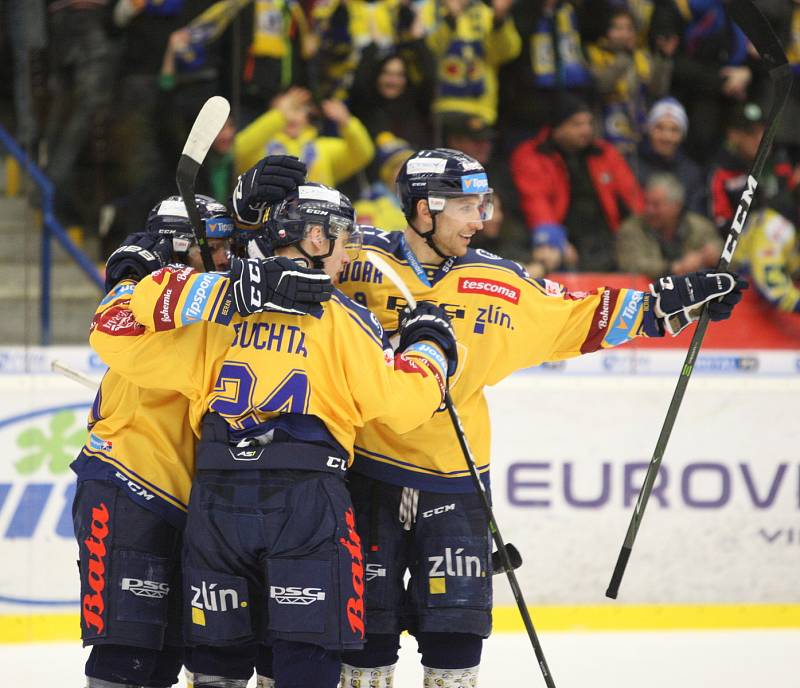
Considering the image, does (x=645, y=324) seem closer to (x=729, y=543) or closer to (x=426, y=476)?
(x=426, y=476)

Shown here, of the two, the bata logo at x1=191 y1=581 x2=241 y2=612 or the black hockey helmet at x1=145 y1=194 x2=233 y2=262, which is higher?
the black hockey helmet at x1=145 y1=194 x2=233 y2=262

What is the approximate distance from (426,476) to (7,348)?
208cm

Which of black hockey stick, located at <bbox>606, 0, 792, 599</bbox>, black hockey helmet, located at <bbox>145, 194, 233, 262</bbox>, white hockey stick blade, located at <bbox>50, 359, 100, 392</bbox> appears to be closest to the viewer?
black hockey helmet, located at <bbox>145, 194, 233, 262</bbox>

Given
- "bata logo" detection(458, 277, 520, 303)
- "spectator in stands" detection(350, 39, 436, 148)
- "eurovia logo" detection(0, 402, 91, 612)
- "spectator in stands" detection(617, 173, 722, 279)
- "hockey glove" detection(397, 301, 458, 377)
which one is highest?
"spectator in stands" detection(350, 39, 436, 148)

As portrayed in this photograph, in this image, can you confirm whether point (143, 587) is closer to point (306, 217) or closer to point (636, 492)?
point (306, 217)

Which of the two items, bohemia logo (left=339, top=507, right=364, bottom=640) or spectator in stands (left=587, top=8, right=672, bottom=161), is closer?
bohemia logo (left=339, top=507, right=364, bottom=640)

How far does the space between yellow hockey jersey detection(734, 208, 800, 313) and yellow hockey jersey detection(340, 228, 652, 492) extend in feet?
6.74

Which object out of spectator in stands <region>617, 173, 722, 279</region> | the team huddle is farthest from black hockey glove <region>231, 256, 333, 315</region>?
spectator in stands <region>617, 173, 722, 279</region>

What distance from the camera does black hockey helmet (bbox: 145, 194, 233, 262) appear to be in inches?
112

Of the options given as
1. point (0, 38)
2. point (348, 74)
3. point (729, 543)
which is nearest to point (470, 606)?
point (729, 543)

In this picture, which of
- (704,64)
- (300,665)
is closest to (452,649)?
(300,665)

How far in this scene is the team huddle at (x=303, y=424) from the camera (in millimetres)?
2453

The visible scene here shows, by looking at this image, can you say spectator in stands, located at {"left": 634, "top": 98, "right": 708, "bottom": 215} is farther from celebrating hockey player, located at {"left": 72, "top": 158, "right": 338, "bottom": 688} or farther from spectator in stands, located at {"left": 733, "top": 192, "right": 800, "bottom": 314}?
celebrating hockey player, located at {"left": 72, "top": 158, "right": 338, "bottom": 688}

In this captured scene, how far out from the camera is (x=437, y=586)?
2.88 metres
